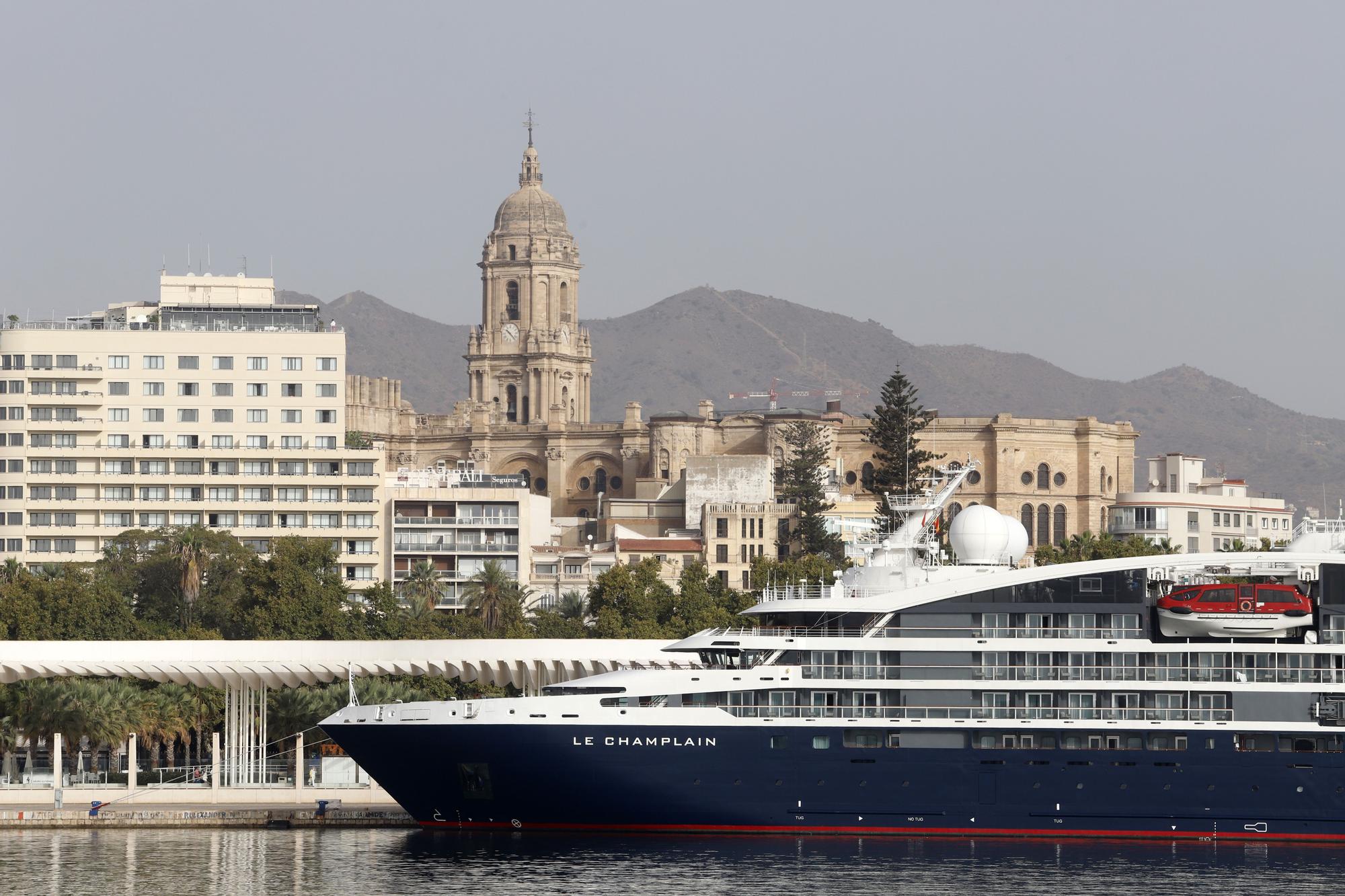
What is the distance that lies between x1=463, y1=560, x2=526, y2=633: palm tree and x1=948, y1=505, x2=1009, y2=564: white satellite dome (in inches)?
1538

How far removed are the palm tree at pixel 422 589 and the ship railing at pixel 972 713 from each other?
40454 mm

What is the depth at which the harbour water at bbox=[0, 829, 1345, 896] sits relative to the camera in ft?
168

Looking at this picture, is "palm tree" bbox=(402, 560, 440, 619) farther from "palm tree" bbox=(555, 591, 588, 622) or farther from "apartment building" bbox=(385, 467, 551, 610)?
"palm tree" bbox=(555, 591, 588, 622)

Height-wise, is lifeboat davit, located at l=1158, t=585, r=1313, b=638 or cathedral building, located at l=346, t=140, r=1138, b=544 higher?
cathedral building, located at l=346, t=140, r=1138, b=544

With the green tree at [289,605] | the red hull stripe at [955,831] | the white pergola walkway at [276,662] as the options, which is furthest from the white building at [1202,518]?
the red hull stripe at [955,831]

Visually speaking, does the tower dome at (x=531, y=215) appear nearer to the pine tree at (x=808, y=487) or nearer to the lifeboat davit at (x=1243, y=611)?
the pine tree at (x=808, y=487)

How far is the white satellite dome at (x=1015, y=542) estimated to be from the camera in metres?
63.2

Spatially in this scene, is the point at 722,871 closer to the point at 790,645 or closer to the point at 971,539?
the point at 790,645

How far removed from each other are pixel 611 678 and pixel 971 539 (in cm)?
1072

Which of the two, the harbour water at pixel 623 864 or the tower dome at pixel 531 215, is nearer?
the harbour water at pixel 623 864

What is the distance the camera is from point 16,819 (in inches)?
2431

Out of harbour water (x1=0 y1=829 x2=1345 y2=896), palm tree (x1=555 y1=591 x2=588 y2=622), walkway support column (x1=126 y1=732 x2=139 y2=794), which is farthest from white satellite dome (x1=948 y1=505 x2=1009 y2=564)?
palm tree (x1=555 y1=591 x2=588 y2=622)

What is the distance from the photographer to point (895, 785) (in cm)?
5881

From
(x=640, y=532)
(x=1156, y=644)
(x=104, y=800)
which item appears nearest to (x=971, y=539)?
(x=1156, y=644)
